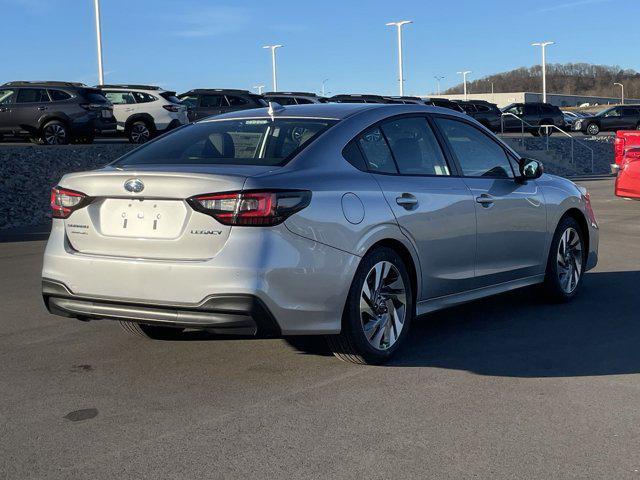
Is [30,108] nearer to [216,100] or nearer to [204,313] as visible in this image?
[216,100]

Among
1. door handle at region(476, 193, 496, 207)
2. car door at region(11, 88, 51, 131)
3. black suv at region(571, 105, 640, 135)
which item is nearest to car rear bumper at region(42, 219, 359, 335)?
door handle at region(476, 193, 496, 207)

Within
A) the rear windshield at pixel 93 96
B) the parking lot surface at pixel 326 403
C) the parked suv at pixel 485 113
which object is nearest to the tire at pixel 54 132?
the rear windshield at pixel 93 96

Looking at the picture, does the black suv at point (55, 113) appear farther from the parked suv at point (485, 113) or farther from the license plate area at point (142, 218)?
the parked suv at point (485, 113)

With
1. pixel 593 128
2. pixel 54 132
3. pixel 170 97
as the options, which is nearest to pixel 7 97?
pixel 54 132

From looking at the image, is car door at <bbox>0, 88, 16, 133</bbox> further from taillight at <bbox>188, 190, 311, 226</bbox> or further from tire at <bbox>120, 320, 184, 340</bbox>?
taillight at <bbox>188, 190, 311, 226</bbox>

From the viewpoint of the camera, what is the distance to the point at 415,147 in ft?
20.5

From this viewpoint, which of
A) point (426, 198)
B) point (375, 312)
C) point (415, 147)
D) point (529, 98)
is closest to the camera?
point (375, 312)

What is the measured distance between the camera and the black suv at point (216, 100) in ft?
106

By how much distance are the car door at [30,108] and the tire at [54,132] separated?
345mm

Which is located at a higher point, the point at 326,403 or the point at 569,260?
the point at 569,260

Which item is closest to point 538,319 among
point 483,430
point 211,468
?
point 483,430

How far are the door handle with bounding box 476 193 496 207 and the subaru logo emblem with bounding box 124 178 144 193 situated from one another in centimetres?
254

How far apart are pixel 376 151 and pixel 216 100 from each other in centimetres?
2722

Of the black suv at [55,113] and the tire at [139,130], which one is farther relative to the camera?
the tire at [139,130]
